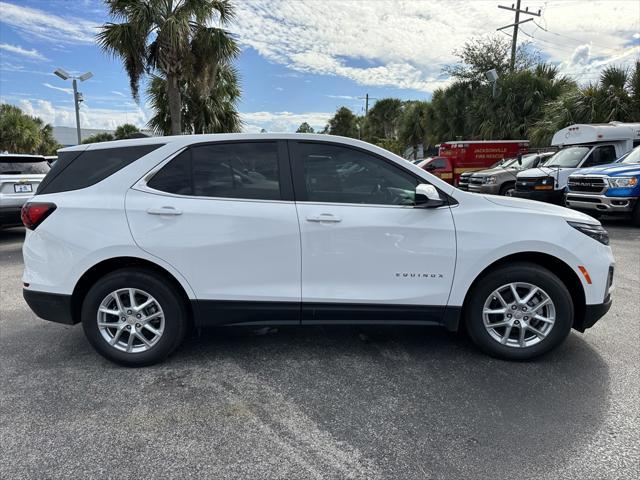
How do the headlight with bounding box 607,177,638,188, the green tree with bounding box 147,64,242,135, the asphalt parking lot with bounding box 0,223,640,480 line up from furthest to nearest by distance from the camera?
the green tree with bounding box 147,64,242,135, the headlight with bounding box 607,177,638,188, the asphalt parking lot with bounding box 0,223,640,480

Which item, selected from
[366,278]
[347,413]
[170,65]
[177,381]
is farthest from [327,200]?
[170,65]

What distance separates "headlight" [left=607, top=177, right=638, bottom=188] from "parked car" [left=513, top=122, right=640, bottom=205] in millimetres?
1914

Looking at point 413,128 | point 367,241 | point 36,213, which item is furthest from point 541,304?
point 413,128

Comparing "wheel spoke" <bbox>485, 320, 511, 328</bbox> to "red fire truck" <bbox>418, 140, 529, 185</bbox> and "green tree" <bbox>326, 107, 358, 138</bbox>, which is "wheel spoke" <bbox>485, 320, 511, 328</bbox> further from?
"green tree" <bbox>326, 107, 358, 138</bbox>

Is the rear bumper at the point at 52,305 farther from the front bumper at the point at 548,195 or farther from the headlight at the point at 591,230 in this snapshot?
the front bumper at the point at 548,195

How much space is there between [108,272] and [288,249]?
138 centimetres

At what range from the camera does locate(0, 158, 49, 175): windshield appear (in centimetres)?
777

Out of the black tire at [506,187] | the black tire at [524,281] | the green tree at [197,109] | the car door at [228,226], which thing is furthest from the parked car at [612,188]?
the green tree at [197,109]

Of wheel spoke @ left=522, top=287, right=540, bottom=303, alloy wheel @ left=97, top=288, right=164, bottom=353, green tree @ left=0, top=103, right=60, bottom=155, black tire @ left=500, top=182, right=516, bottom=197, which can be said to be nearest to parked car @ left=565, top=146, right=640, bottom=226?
black tire @ left=500, top=182, right=516, bottom=197

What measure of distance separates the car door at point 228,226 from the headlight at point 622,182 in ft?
29.2

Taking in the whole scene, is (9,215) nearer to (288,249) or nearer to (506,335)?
(288,249)

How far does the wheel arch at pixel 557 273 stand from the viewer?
3234 millimetres

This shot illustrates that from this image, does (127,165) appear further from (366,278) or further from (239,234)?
(366,278)

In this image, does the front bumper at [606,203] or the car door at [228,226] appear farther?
the front bumper at [606,203]
